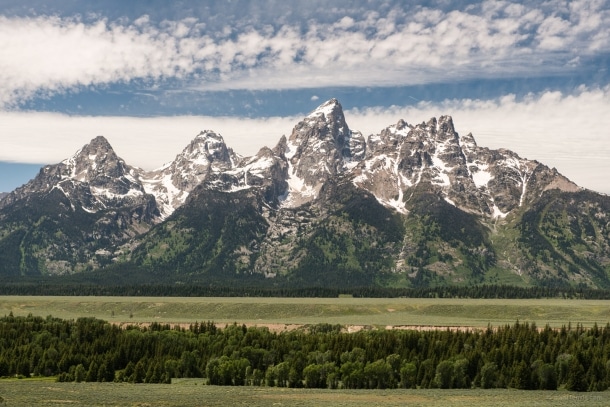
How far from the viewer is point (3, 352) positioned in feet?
531

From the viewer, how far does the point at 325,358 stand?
151m

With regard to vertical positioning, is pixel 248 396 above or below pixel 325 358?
above

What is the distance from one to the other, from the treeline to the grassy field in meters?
8.31

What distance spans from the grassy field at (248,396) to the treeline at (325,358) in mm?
8314

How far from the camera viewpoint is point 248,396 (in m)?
120

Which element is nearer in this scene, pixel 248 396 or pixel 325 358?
pixel 248 396

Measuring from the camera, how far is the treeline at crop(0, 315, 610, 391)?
142375 millimetres

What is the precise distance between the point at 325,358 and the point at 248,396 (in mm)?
34160

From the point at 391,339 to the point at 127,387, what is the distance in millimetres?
64728

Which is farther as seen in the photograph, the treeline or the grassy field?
the treeline

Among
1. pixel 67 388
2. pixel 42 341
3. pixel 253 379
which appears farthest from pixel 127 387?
pixel 42 341

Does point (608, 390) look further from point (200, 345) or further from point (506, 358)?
point (200, 345)

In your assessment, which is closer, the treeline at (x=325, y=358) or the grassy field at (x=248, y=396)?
the grassy field at (x=248, y=396)

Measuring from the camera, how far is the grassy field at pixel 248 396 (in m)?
108
